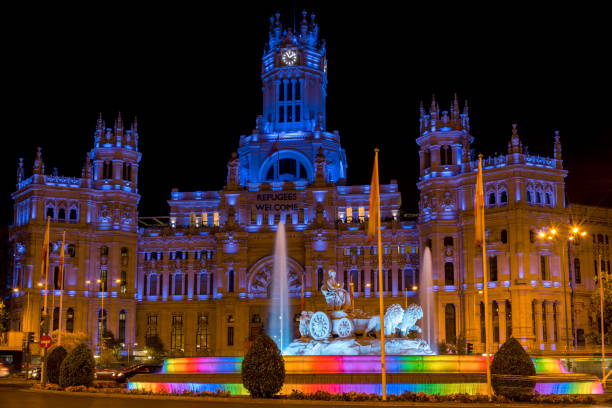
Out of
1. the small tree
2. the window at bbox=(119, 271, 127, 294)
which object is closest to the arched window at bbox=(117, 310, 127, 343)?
the window at bbox=(119, 271, 127, 294)

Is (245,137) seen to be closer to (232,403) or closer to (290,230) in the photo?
(290,230)

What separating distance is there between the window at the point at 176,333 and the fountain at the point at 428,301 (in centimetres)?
3279

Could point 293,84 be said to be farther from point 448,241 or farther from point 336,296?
point 336,296

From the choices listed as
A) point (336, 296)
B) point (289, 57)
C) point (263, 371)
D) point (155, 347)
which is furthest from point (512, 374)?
point (289, 57)

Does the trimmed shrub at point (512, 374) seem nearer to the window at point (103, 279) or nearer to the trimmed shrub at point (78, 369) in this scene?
the trimmed shrub at point (78, 369)

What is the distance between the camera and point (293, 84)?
419 feet

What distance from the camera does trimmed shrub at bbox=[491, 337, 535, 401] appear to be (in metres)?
40.0

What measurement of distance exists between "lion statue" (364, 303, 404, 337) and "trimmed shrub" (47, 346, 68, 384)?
18.9 m

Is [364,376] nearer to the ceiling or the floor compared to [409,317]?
nearer to the floor

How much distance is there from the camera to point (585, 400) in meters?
40.0

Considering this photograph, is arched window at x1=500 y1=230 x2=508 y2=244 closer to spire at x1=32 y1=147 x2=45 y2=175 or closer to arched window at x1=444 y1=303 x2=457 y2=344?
arched window at x1=444 y1=303 x2=457 y2=344

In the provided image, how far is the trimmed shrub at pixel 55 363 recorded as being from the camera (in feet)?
169

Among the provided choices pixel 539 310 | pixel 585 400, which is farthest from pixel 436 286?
pixel 585 400

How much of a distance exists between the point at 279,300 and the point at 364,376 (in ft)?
211
